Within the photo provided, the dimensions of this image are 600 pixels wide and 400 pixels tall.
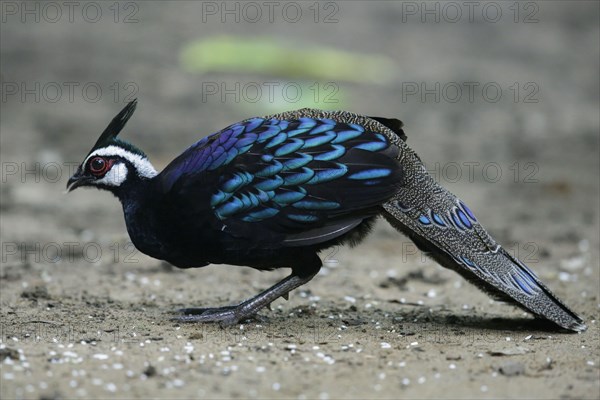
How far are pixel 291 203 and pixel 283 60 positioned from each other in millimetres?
8221

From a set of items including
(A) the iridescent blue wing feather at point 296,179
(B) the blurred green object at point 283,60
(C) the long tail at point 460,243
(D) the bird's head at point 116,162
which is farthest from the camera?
(B) the blurred green object at point 283,60

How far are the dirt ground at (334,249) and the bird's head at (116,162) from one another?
0.82 m

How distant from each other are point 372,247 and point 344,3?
10662mm

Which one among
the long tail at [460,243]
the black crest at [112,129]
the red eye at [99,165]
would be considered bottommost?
the long tail at [460,243]

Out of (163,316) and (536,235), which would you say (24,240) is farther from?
(536,235)

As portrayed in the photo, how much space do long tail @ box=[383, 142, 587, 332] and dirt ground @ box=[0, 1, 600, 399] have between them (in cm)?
20

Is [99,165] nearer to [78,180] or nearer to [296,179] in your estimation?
[78,180]

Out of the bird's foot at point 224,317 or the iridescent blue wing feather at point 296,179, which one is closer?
the iridescent blue wing feather at point 296,179

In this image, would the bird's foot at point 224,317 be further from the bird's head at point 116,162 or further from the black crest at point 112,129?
the black crest at point 112,129

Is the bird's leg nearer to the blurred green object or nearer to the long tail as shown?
the long tail

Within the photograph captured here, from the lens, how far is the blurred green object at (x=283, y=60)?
13070mm

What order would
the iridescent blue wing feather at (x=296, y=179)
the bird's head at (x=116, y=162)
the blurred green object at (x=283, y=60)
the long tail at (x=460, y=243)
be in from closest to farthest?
the iridescent blue wing feather at (x=296, y=179)
the long tail at (x=460, y=243)
the bird's head at (x=116, y=162)
the blurred green object at (x=283, y=60)

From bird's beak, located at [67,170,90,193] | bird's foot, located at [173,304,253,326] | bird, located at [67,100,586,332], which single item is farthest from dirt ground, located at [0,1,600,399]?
bird's beak, located at [67,170,90,193]

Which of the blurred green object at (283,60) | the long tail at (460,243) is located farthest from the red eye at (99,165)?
the blurred green object at (283,60)
